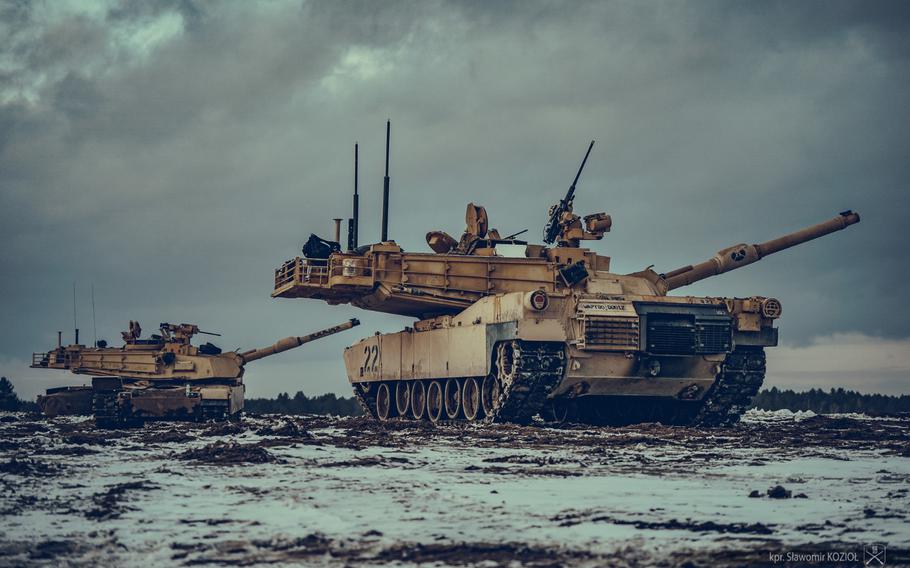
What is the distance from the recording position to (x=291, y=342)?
46500mm

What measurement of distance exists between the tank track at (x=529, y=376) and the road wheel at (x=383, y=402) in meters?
10.6

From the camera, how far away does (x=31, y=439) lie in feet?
80.3

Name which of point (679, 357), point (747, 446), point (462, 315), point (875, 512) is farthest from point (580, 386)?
point (875, 512)

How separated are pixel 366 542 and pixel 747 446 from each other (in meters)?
13.2

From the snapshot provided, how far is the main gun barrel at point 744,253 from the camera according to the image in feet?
115

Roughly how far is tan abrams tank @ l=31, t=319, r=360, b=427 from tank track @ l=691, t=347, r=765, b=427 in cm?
1456

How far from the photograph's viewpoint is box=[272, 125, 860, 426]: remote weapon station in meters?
28.0

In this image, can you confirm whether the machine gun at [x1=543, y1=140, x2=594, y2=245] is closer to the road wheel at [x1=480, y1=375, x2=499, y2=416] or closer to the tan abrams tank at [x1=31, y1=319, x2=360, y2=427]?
the road wheel at [x1=480, y1=375, x2=499, y2=416]

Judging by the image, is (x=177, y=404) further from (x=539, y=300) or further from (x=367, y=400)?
(x=539, y=300)

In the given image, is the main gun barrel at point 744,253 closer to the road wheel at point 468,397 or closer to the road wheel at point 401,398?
the road wheel at point 468,397

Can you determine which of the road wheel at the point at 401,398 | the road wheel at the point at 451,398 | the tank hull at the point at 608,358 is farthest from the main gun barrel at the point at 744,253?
the road wheel at the point at 401,398

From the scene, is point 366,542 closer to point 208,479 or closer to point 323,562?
point 323,562

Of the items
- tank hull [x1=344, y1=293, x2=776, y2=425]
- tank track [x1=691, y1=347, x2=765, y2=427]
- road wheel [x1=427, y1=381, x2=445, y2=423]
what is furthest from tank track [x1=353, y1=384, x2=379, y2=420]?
tank track [x1=691, y1=347, x2=765, y2=427]

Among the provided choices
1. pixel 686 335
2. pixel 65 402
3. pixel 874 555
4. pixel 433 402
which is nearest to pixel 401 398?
pixel 433 402
